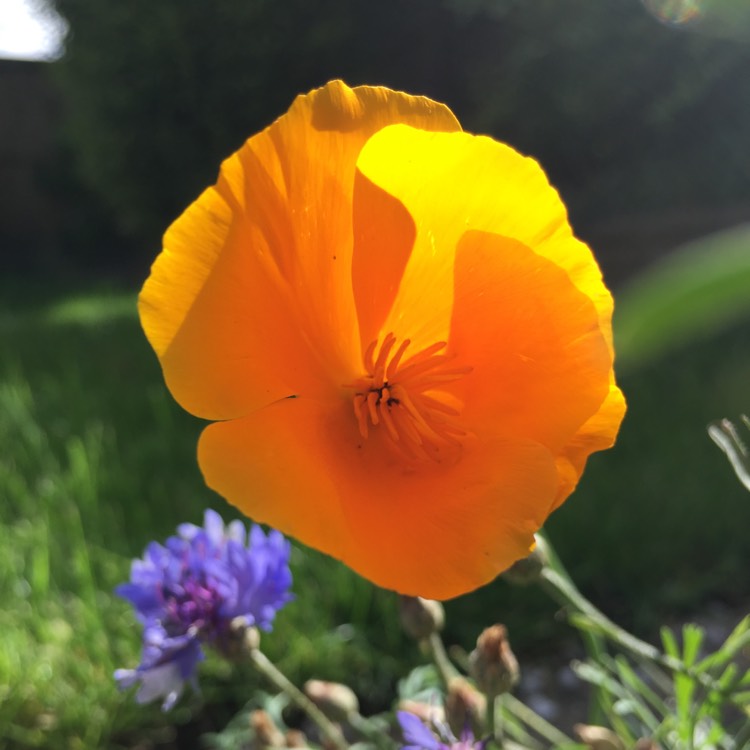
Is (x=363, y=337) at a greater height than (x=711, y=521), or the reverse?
(x=363, y=337)

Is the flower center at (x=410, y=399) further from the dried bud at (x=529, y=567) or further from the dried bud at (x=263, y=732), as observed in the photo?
the dried bud at (x=263, y=732)

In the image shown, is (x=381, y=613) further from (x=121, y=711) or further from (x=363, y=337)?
(x=363, y=337)

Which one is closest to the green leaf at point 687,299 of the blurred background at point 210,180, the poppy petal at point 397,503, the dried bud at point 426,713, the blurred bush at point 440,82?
the blurred background at point 210,180

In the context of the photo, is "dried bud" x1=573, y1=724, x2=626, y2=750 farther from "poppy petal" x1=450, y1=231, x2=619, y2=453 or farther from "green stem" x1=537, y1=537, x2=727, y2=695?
"poppy petal" x1=450, y1=231, x2=619, y2=453

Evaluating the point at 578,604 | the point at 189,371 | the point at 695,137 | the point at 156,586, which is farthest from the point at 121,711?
the point at 695,137

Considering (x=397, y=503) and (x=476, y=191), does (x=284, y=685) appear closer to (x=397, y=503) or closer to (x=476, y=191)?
(x=397, y=503)
